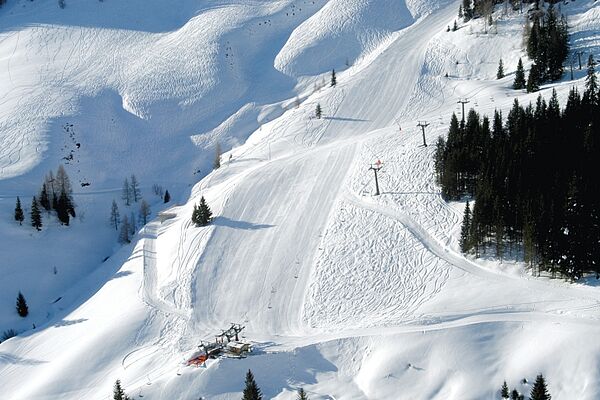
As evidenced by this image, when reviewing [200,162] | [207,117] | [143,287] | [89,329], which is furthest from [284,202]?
[207,117]

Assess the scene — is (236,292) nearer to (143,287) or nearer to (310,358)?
(143,287)

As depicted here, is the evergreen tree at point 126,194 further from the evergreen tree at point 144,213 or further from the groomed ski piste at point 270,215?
the evergreen tree at point 144,213

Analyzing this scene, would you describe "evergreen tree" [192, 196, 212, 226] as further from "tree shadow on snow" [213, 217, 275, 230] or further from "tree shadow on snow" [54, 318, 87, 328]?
"tree shadow on snow" [54, 318, 87, 328]

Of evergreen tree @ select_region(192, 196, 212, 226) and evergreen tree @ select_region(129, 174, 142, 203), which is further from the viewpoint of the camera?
evergreen tree @ select_region(129, 174, 142, 203)

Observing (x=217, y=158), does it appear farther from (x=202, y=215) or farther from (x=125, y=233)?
(x=202, y=215)

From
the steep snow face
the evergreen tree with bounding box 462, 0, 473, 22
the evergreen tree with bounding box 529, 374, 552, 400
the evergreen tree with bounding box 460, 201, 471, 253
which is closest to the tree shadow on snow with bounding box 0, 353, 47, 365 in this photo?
the evergreen tree with bounding box 460, 201, 471, 253
